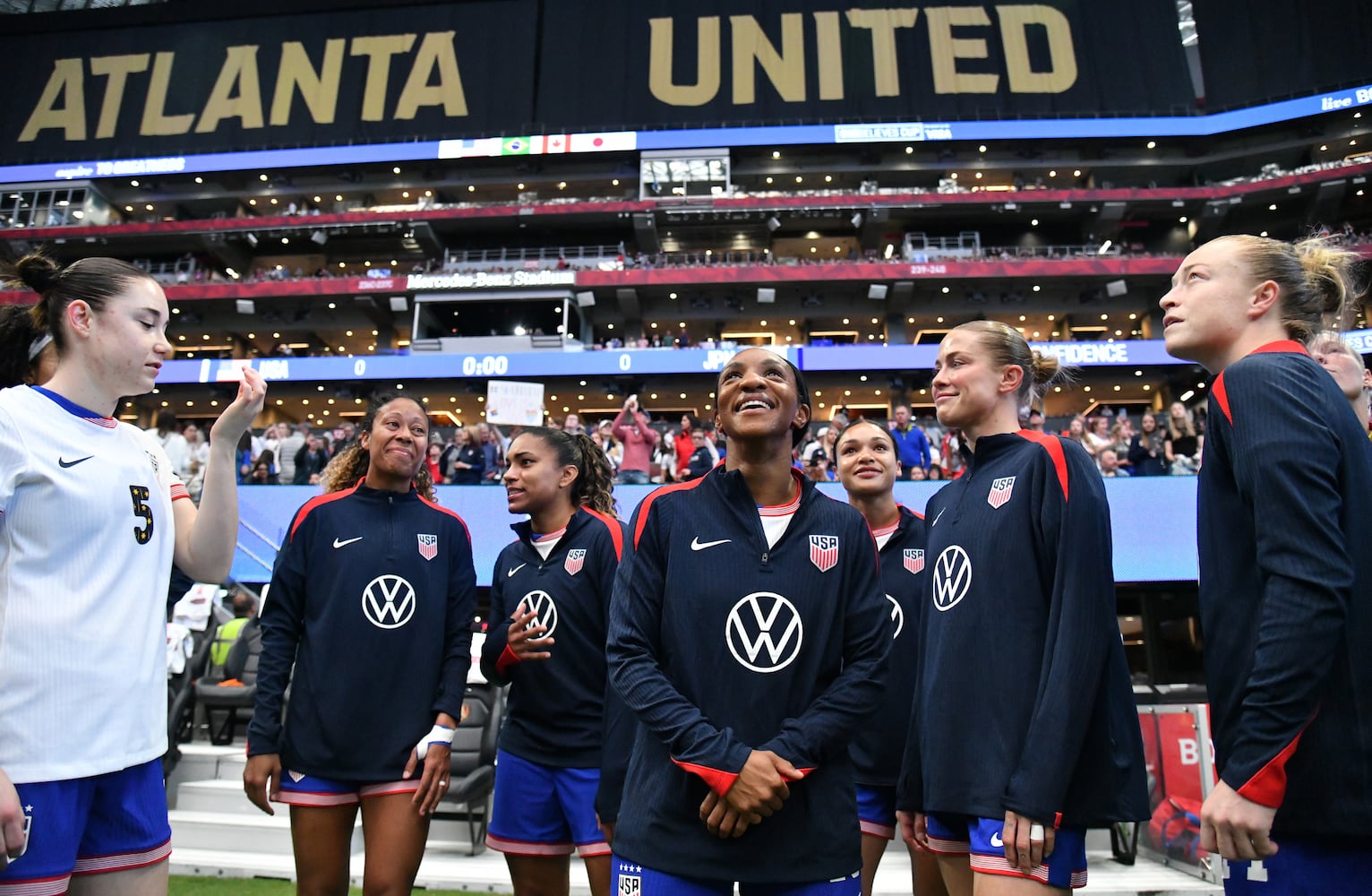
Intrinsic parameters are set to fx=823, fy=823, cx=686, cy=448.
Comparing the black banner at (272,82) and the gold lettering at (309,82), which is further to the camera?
the gold lettering at (309,82)

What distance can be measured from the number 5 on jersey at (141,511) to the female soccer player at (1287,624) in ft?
7.55

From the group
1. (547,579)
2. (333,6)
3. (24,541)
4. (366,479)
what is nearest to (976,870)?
(547,579)

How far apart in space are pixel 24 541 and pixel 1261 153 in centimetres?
3717

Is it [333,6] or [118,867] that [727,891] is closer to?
[118,867]

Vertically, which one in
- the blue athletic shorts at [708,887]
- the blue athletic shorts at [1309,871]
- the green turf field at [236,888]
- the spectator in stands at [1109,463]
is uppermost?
the spectator in stands at [1109,463]

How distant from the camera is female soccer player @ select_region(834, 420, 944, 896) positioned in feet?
9.57

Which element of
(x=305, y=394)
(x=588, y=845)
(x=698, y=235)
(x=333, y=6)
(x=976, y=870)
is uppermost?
(x=333, y=6)

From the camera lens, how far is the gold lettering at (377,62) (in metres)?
32.4

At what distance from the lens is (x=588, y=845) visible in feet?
9.13

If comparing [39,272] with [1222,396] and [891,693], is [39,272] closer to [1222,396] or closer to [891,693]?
[1222,396]

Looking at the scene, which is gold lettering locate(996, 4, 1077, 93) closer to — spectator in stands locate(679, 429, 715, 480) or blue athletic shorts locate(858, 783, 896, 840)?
spectator in stands locate(679, 429, 715, 480)

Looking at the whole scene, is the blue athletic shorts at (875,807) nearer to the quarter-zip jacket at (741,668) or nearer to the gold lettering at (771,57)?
the quarter-zip jacket at (741,668)

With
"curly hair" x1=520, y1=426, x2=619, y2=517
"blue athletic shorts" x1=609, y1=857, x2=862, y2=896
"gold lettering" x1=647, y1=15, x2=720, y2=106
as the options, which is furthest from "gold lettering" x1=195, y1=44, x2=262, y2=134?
"blue athletic shorts" x1=609, y1=857, x2=862, y2=896

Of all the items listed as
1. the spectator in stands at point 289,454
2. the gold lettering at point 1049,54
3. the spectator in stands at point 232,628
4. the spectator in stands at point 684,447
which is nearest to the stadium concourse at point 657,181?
the gold lettering at point 1049,54
